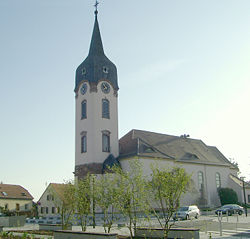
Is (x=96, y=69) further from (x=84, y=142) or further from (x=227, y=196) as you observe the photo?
(x=227, y=196)

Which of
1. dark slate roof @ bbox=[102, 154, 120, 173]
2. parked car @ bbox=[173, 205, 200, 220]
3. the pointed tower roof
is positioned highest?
the pointed tower roof

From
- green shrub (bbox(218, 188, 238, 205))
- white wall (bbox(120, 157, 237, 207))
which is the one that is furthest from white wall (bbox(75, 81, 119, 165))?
green shrub (bbox(218, 188, 238, 205))

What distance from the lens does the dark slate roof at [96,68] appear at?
142 feet

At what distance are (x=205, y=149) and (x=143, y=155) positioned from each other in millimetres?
18823

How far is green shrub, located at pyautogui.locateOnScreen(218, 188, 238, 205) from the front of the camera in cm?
5148

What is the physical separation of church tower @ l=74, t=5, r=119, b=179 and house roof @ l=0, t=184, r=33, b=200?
25134 millimetres

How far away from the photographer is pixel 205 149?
57875 mm

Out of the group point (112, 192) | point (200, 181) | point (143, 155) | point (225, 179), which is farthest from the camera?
point (225, 179)

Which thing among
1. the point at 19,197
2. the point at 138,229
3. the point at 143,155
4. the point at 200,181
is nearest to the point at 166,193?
the point at 138,229

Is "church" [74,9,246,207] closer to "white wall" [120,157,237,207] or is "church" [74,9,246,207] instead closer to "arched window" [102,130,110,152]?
"arched window" [102,130,110,152]

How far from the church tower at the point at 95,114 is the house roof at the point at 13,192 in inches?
990

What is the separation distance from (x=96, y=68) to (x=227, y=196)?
89.9ft

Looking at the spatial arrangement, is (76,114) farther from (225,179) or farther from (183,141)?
(225,179)

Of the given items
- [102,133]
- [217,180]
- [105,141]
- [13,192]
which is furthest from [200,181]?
[13,192]
